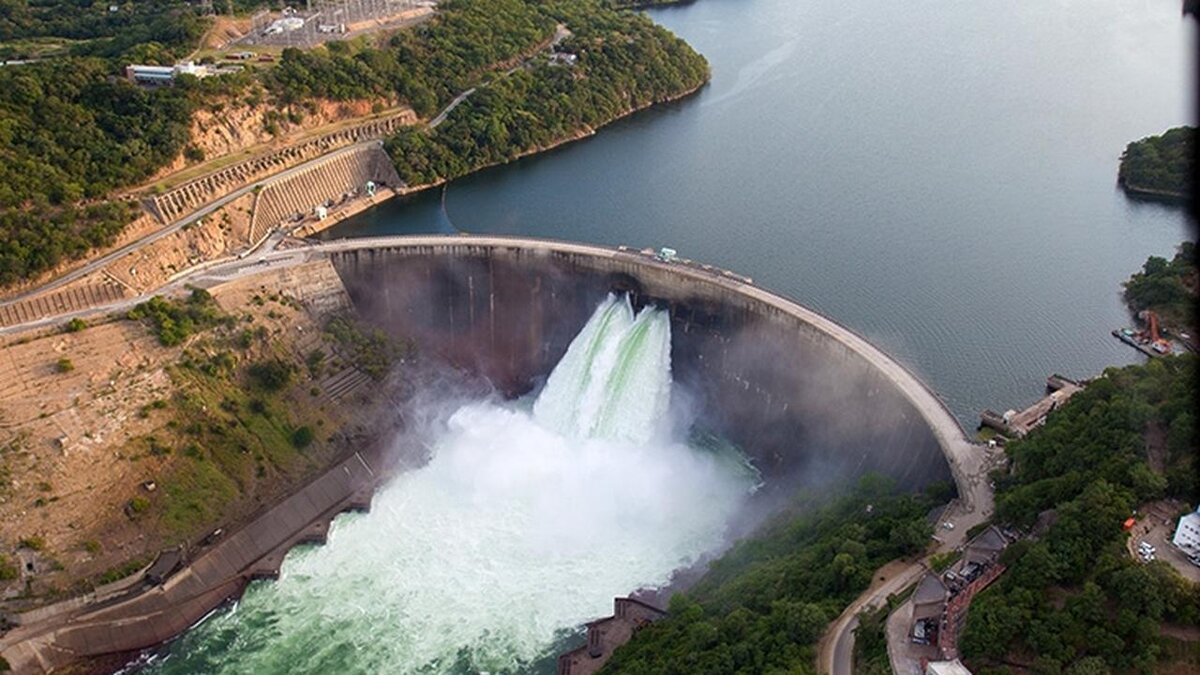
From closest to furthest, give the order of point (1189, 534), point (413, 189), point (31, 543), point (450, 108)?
point (1189, 534) < point (31, 543) < point (413, 189) < point (450, 108)

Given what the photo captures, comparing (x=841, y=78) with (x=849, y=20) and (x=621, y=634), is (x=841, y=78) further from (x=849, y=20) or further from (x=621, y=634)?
(x=621, y=634)

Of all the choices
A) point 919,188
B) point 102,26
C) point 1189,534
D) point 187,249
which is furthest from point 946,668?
point 102,26

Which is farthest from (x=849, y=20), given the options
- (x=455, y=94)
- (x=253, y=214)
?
(x=253, y=214)

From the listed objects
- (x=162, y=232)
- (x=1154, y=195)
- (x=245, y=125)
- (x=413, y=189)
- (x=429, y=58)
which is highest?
(x=429, y=58)

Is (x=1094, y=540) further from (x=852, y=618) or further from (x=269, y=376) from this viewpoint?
(x=269, y=376)

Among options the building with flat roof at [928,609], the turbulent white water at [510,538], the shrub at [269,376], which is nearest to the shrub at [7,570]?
the turbulent white water at [510,538]

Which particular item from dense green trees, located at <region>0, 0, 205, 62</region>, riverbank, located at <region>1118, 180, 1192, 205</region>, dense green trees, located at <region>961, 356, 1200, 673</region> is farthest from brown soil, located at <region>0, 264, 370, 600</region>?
riverbank, located at <region>1118, 180, 1192, 205</region>
